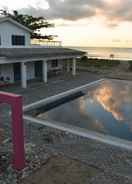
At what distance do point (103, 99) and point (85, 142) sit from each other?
8.39 m

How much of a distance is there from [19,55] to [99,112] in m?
7.82

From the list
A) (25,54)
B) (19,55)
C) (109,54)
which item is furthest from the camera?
(109,54)

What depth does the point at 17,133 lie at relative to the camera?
619 centimetres

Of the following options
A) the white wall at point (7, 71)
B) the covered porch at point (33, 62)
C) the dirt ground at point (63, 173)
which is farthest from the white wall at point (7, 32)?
the dirt ground at point (63, 173)

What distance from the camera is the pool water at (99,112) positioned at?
11.1 metres

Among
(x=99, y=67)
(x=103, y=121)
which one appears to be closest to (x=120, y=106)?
(x=103, y=121)

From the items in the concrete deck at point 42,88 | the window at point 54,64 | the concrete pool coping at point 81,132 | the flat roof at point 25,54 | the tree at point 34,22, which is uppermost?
the tree at point 34,22

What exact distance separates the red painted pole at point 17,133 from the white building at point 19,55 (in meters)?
10.8

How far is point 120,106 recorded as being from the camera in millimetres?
14797

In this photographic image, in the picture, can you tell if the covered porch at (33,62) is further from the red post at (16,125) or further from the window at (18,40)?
the red post at (16,125)

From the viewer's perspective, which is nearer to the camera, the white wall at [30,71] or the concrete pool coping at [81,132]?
the concrete pool coping at [81,132]

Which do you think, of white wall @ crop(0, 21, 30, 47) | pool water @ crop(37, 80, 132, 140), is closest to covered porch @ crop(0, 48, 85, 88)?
white wall @ crop(0, 21, 30, 47)

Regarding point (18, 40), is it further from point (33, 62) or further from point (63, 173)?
point (63, 173)

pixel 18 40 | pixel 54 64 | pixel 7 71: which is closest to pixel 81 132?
pixel 7 71
